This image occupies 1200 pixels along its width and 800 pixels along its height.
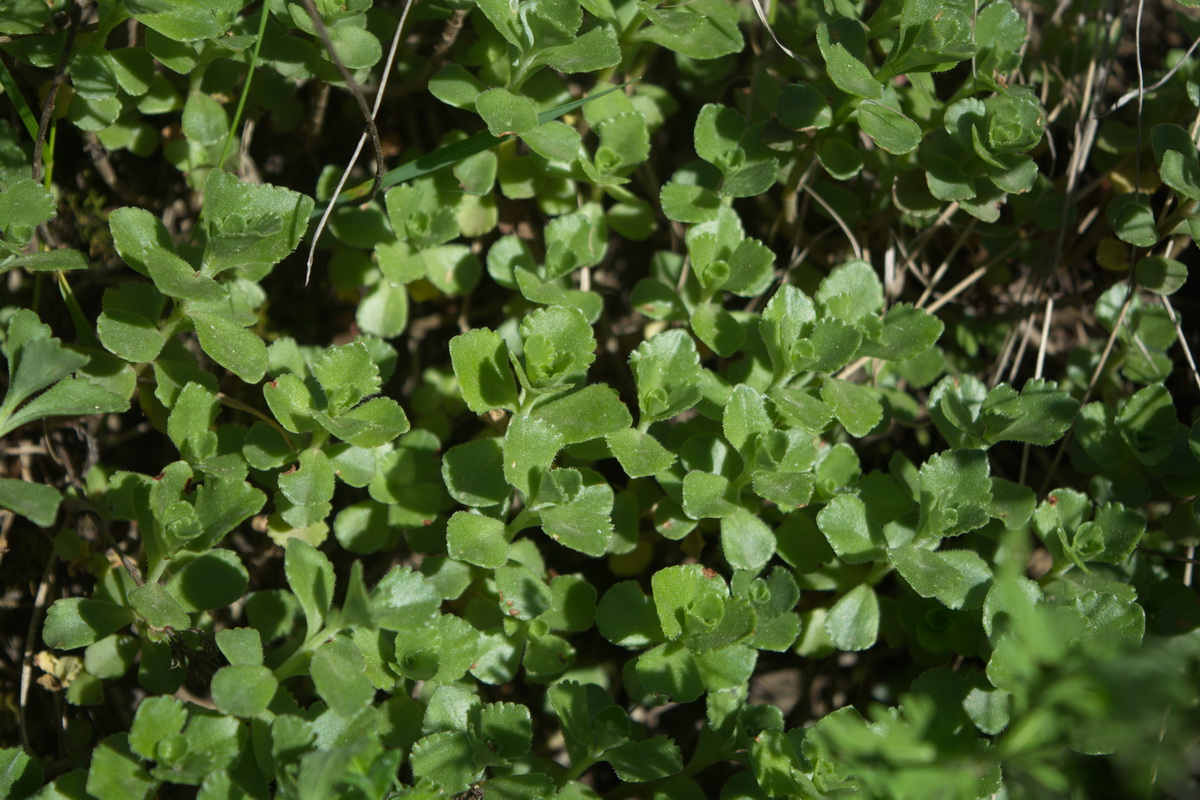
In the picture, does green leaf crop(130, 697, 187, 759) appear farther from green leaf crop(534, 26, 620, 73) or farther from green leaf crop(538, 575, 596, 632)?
green leaf crop(534, 26, 620, 73)

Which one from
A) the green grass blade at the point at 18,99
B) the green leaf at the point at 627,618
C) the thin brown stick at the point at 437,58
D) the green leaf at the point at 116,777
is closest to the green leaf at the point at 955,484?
the green leaf at the point at 627,618

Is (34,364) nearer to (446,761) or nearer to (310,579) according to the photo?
(310,579)

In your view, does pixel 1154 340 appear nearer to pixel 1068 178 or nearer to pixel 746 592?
pixel 1068 178

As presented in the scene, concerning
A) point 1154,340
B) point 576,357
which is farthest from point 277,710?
point 1154,340

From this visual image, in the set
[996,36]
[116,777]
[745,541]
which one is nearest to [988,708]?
[745,541]

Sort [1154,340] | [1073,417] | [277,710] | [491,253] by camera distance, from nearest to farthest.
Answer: [277,710] → [1073,417] → [491,253] → [1154,340]

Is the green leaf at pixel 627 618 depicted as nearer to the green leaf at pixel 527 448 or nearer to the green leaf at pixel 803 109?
the green leaf at pixel 527 448
